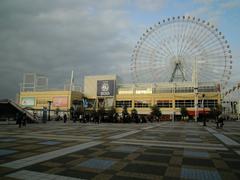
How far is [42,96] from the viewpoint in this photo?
433ft

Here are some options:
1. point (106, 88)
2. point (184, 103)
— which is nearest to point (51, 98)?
point (106, 88)

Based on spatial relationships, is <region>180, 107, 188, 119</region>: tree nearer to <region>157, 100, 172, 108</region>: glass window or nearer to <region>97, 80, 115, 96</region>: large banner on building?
<region>157, 100, 172, 108</region>: glass window

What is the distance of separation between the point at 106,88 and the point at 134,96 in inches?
650

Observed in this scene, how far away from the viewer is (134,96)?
377 feet

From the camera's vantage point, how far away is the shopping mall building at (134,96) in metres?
99.4

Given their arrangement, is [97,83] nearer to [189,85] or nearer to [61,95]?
[61,95]

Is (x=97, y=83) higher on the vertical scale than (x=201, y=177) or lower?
higher

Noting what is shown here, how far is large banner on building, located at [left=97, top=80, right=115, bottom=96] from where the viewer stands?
121 metres

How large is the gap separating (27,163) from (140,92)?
358 ft

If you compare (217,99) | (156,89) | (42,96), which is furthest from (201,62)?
(42,96)

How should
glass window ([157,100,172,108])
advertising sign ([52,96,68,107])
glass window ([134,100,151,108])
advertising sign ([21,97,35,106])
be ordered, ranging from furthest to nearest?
advertising sign ([21,97,35,106]) → advertising sign ([52,96,68,107]) → glass window ([134,100,151,108]) → glass window ([157,100,172,108])

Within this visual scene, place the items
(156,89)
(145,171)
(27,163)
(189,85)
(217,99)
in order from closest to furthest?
(145,171)
(27,163)
(217,99)
(189,85)
(156,89)

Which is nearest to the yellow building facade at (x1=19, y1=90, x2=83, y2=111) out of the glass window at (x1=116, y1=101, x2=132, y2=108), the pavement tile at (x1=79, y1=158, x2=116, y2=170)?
the glass window at (x1=116, y1=101, x2=132, y2=108)

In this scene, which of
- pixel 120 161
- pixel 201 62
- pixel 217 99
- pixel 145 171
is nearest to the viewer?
pixel 145 171
